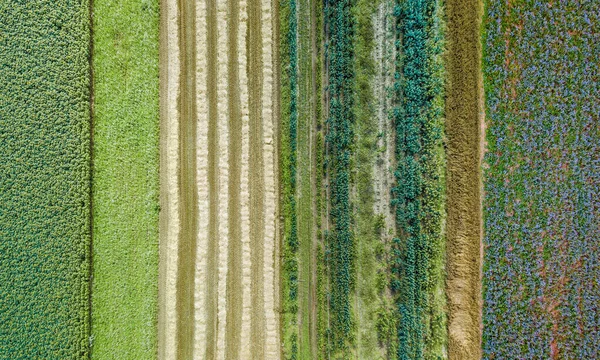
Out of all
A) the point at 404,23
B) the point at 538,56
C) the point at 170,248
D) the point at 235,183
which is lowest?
the point at 170,248

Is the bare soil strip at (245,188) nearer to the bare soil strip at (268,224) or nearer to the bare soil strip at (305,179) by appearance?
the bare soil strip at (268,224)

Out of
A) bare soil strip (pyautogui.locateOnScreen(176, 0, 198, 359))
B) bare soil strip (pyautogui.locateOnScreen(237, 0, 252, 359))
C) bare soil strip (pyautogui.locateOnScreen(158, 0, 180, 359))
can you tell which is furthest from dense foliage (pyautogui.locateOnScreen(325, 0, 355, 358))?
bare soil strip (pyautogui.locateOnScreen(158, 0, 180, 359))

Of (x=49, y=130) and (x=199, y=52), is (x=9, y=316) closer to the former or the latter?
(x=49, y=130)

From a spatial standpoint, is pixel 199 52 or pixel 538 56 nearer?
pixel 538 56

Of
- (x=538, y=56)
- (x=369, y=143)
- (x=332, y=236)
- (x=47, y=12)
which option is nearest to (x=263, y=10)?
(x=369, y=143)

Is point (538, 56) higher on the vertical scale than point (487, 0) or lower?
lower

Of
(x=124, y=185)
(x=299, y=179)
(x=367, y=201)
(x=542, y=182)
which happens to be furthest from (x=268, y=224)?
(x=542, y=182)

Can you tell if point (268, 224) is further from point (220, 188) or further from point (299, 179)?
point (220, 188)
